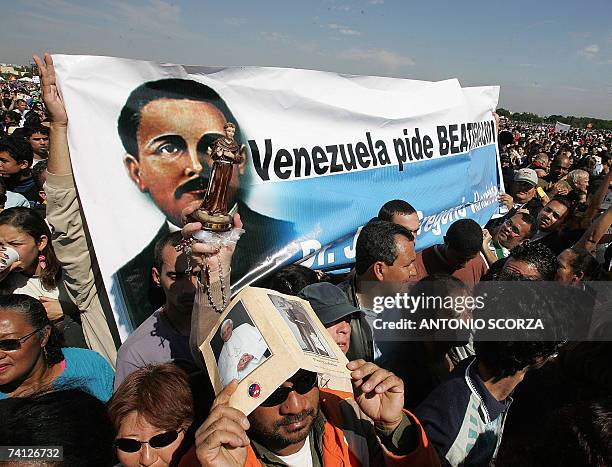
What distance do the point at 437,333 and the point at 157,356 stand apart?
1387 millimetres

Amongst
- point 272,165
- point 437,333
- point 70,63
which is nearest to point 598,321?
point 437,333

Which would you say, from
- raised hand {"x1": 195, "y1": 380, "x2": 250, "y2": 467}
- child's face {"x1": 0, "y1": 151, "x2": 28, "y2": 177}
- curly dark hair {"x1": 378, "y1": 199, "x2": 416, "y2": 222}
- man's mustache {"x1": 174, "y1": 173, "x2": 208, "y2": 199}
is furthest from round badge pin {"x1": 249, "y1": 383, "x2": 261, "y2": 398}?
child's face {"x1": 0, "y1": 151, "x2": 28, "y2": 177}

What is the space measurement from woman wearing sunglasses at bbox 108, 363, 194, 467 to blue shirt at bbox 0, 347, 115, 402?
0.59 m

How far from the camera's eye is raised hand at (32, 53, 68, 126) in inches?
79.9

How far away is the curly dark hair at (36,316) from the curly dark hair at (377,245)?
1610mm

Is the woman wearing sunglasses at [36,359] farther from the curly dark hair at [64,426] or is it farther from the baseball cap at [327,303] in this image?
the baseball cap at [327,303]

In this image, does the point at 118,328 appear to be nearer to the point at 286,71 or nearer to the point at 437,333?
the point at 437,333

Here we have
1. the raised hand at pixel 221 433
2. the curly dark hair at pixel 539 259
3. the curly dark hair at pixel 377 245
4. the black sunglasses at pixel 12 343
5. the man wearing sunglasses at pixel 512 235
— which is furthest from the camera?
the man wearing sunglasses at pixel 512 235

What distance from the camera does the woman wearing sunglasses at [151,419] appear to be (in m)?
1.37

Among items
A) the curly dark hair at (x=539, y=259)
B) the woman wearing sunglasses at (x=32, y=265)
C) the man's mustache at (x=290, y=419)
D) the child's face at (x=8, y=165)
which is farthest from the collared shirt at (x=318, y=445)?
the child's face at (x=8, y=165)

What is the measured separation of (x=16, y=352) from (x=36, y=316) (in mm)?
158

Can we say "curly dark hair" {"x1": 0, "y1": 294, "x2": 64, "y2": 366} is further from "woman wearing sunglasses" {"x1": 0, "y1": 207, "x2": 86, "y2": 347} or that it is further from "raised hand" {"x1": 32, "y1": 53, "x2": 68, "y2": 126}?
"raised hand" {"x1": 32, "y1": 53, "x2": 68, "y2": 126}

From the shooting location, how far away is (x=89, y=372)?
198 centimetres

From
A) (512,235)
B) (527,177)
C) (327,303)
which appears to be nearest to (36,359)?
(327,303)
